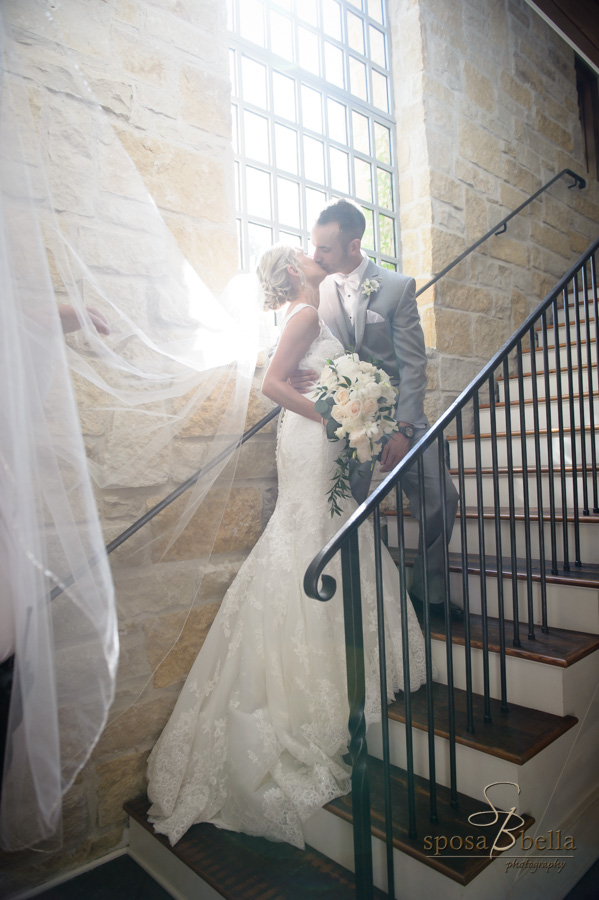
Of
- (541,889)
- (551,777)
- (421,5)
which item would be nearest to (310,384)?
(551,777)

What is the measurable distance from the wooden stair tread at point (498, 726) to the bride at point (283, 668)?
12 centimetres

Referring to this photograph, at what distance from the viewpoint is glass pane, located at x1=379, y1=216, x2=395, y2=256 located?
145 inches

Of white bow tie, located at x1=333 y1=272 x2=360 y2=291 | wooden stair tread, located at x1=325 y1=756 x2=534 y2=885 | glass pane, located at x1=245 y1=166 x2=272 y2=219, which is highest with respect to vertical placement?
glass pane, located at x1=245 y1=166 x2=272 y2=219

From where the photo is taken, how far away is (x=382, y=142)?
3764 millimetres

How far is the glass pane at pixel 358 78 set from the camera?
369cm

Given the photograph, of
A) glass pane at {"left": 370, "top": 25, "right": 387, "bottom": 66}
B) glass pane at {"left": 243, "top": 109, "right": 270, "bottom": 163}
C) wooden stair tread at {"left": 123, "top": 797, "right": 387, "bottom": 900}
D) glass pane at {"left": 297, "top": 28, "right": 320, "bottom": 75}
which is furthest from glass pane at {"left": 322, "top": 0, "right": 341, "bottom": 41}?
wooden stair tread at {"left": 123, "top": 797, "right": 387, "bottom": 900}

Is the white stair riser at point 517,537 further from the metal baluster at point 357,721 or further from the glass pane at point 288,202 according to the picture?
the glass pane at point 288,202

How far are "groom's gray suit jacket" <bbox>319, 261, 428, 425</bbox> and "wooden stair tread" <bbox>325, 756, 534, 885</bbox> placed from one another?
1.33 m

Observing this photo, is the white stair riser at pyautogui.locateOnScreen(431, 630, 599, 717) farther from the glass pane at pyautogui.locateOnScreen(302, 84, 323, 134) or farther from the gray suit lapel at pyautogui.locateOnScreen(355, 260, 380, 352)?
the glass pane at pyautogui.locateOnScreen(302, 84, 323, 134)

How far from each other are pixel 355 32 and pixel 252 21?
0.91 meters

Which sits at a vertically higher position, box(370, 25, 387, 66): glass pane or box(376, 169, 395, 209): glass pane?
box(370, 25, 387, 66): glass pane

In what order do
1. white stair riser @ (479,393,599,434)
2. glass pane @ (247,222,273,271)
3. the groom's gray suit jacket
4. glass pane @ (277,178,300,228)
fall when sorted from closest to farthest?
the groom's gray suit jacket
glass pane @ (247,222,273,271)
glass pane @ (277,178,300,228)
white stair riser @ (479,393,599,434)

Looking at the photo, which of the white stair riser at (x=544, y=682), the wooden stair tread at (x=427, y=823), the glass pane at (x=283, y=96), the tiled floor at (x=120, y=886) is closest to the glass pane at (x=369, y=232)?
the glass pane at (x=283, y=96)

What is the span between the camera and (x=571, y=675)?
193cm
